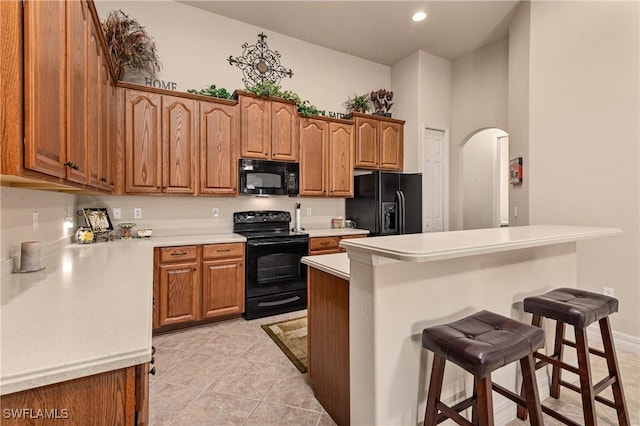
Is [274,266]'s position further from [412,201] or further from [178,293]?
[412,201]

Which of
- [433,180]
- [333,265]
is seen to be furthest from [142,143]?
[433,180]

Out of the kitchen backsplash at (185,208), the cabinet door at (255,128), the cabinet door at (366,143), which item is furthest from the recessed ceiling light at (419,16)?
the kitchen backsplash at (185,208)

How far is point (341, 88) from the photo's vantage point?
459cm

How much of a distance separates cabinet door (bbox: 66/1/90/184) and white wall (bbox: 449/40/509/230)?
4.53 metres

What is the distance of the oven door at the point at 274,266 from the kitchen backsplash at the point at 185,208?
680mm

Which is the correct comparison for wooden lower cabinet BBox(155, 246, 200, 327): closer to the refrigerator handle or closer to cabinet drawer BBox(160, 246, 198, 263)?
cabinet drawer BBox(160, 246, 198, 263)

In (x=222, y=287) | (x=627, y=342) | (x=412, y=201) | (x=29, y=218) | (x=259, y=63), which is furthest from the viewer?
(x=412, y=201)

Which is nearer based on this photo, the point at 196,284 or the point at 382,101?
the point at 196,284

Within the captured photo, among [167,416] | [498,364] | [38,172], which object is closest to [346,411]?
[498,364]

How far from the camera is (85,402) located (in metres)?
0.76

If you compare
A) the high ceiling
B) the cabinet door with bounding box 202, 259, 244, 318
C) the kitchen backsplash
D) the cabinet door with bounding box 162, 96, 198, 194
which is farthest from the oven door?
the high ceiling

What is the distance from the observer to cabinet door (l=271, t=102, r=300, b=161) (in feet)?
11.9

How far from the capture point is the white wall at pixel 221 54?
11.0 ft

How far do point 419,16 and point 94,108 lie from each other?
11.9 feet
